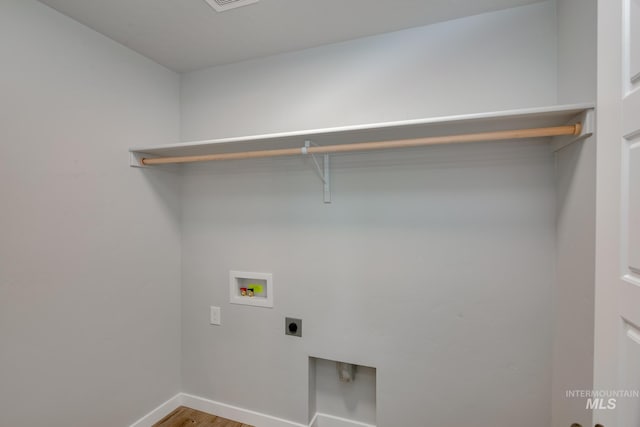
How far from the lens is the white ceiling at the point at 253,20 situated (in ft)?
4.38

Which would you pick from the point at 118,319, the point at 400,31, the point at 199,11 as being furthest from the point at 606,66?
the point at 118,319

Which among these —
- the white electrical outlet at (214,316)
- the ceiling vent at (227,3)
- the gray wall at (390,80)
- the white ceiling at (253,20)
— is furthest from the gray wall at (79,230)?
the ceiling vent at (227,3)

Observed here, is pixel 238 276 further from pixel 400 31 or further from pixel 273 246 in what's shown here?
pixel 400 31

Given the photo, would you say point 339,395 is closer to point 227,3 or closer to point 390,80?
point 390,80

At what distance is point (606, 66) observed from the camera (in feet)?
2.58

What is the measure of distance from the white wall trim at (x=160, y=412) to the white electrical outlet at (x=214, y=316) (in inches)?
24.3

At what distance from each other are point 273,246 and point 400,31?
1443 mm

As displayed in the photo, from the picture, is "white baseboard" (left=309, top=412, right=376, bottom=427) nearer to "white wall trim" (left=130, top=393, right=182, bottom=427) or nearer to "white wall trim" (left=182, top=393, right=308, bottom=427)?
"white wall trim" (left=182, top=393, right=308, bottom=427)

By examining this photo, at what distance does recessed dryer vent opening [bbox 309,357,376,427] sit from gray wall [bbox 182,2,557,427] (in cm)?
10

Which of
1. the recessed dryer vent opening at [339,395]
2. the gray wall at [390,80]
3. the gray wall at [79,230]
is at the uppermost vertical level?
the gray wall at [390,80]

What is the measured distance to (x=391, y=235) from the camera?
157 cm

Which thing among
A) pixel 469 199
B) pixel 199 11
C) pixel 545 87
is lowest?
pixel 469 199

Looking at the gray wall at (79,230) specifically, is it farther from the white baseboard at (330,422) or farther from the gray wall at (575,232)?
the gray wall at (575,232)

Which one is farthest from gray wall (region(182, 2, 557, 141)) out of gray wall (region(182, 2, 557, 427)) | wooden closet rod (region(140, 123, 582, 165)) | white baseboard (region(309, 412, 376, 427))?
white baseboard (region(309, 412, 376, 427))
